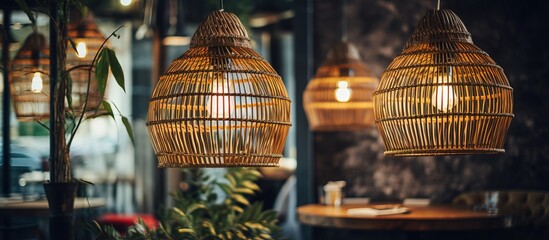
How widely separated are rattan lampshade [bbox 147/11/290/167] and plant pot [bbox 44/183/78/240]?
0.59 metres

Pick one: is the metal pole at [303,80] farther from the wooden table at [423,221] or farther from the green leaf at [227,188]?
the green leaf at [227,188]

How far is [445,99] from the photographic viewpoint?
131 inches

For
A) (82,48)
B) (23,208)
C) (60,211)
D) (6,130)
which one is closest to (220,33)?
(60,211)

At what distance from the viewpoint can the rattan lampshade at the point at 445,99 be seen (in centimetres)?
331

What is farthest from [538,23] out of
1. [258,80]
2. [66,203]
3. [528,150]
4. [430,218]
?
[66,203]

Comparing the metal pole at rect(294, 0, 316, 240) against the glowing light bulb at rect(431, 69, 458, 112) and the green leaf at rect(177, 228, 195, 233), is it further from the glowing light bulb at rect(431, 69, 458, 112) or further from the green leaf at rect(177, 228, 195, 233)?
the glowing light bulb at rect(431, 69, 458, 112)

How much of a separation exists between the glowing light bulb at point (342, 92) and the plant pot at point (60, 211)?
2.72 meters

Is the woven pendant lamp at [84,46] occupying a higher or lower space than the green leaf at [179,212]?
higher

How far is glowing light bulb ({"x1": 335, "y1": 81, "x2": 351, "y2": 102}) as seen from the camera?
5898mm

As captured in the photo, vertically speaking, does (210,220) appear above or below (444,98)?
below

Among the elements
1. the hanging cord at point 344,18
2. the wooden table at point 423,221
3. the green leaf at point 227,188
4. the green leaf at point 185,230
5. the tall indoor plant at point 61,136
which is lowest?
the wooden table at point 423,221

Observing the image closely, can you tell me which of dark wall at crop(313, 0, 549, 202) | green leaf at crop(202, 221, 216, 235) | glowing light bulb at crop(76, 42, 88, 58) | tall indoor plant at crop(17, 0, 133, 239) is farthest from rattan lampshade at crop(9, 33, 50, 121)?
dark wall at crop(313, 0, 549, 202)

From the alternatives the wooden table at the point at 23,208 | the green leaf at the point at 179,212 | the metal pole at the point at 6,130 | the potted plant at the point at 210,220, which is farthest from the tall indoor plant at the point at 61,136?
the metal pole at the point at 6,130

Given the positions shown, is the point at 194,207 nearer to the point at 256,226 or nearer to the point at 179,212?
the point at 179,212
